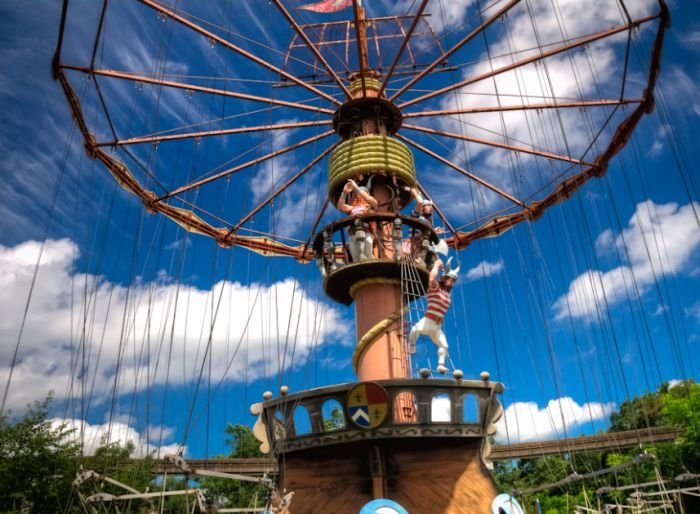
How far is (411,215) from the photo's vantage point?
45.4ft

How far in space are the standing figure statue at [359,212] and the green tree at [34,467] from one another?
48.5 feet

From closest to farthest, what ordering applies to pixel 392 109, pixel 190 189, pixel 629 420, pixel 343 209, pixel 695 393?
pixel 343 209, pixel 392 109, pixel 190 189, pixel 695 393, pixel 629 420

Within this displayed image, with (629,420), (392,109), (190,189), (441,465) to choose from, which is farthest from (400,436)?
(629,420)

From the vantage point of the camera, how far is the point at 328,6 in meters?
17.3

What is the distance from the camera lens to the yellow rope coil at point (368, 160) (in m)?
13.9

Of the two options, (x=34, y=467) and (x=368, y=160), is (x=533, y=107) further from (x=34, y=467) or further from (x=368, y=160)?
(x=34, y=467)

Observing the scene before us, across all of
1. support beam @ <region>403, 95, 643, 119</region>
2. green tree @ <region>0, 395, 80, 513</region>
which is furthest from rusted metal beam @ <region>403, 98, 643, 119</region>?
green tree @ <region>0, 395, 80, 513</region>

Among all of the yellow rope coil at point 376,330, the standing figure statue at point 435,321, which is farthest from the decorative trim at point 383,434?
the yellow rope coil at point 376,330

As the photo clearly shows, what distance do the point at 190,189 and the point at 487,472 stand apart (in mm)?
10317

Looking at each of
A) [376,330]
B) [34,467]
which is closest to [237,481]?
[34,467]

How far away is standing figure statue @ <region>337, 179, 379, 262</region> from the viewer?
13023mm

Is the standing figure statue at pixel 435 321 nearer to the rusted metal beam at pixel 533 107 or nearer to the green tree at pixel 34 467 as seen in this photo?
the rusted metal beam at pixel 533 107

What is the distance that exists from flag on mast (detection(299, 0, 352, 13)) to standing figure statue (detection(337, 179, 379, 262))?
6203mm

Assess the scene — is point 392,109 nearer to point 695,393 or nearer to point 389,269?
point 389,269
